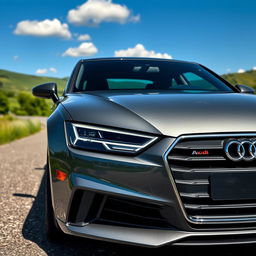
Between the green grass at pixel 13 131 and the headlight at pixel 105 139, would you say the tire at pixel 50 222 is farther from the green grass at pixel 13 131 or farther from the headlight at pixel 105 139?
the green grass at pixel 13 131

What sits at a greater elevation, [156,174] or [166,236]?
[156,174]

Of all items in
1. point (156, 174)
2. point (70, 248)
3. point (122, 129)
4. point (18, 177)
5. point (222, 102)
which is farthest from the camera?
point (18, 177)

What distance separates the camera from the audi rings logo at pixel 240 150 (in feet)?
6.70

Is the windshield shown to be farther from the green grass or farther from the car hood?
the green grass

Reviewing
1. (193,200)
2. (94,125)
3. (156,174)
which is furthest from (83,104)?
(193,200)

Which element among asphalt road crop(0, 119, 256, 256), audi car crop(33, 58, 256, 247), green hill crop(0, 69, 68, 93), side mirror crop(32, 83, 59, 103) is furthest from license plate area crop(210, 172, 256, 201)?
green hill crop(0, 69, 68, 93)

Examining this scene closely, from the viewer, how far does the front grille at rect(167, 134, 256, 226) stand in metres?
2.04

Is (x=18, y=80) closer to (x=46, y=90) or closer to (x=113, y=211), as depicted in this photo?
(x=46, y=90)

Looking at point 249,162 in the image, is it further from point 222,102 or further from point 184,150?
point 222,102

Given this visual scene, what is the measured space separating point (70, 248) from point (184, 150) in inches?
48.4

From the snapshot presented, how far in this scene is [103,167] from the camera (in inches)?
82.7

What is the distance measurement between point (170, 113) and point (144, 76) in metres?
1.60

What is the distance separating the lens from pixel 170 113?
2.29 metres

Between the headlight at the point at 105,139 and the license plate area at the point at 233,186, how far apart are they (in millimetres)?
411
